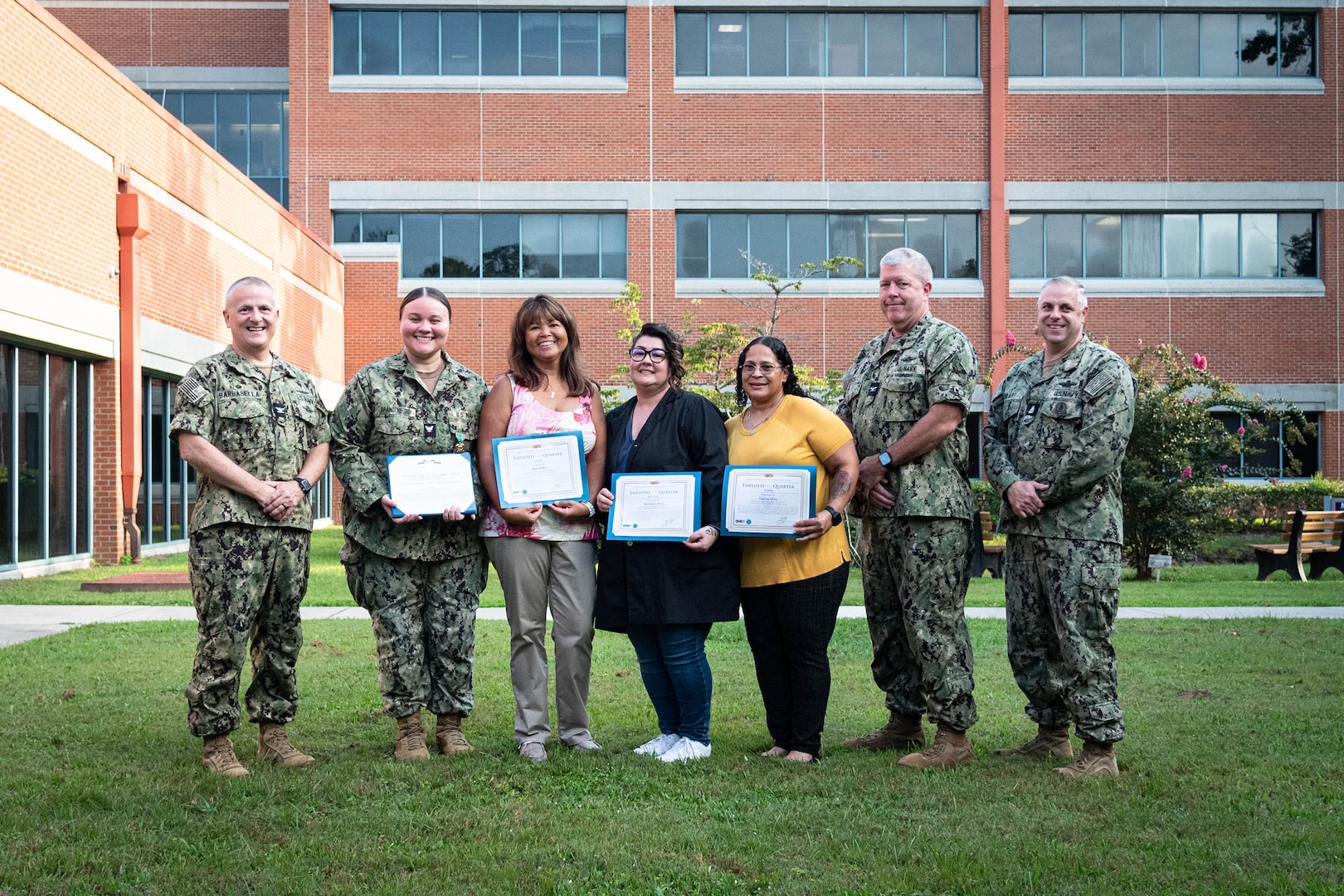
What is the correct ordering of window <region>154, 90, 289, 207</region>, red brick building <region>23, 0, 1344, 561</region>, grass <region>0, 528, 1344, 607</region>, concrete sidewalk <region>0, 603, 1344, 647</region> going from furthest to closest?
1. window <region>154, 90, 289, 207</region>
2. red brick building <region>23, 0, 1344, 561</region>
3. grass <region>0, 528, 1344, 607</region>
4. concrete sidewalk <region>0, 603, 1344, 647</region>

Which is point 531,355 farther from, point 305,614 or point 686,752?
point 305,614

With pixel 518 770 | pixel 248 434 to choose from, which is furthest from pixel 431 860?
pixel 248 434

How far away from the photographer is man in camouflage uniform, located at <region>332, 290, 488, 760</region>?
5715mm

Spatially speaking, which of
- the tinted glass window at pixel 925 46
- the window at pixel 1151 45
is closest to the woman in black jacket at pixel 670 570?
the tinted glass window at pixel 925 46

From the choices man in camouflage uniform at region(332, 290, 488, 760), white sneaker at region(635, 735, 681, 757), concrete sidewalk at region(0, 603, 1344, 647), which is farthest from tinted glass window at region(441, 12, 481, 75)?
white sneaker at region(635, 735, 681, 757)

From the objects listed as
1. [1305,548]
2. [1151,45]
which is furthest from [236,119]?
[1305,548]

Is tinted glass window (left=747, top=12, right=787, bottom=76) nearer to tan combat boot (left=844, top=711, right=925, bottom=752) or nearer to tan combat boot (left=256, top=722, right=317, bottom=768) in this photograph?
tan combat boot (left=844, top=711, right=925, bottom=752)

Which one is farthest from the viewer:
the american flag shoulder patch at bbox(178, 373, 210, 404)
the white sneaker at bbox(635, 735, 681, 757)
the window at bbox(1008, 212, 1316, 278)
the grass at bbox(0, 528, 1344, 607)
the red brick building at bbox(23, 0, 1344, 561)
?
the window at bbox(1008, 212, 1316, 278)

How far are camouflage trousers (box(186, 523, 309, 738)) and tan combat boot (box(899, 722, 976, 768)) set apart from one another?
2.95m

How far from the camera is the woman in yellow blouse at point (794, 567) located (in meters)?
5.70

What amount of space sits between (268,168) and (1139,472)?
90.8 feet

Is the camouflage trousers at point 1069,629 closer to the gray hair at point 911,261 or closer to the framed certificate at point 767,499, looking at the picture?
the framed certificate at point 767,499

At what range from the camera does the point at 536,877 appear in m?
4.03

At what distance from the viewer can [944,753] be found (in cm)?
561
